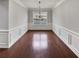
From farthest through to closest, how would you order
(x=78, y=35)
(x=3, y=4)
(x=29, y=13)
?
(x=29, y=13) < (x=3, y=4) < (x=78, y=35)

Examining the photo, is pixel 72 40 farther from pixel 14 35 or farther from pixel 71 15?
pixel 14 35

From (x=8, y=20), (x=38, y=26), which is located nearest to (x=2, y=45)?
(x=8, y=20)

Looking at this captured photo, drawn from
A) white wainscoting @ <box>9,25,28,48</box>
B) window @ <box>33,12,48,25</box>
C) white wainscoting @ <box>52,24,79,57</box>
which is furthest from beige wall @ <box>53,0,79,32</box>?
window @ <box>33,12,48,25</box>

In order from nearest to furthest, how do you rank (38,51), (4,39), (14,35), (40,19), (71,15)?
(38,51) < (71,15) < (4,39) < (14,35) < (40,19)

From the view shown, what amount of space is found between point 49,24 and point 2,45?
894cm

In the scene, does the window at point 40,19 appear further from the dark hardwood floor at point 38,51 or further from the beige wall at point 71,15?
the dark hardwood floor at point 38,51

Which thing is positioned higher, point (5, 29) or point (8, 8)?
point (8, 8)

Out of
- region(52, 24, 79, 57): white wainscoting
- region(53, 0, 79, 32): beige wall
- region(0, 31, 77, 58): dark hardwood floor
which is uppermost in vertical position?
region(53, 0, 79, 32): beige wall

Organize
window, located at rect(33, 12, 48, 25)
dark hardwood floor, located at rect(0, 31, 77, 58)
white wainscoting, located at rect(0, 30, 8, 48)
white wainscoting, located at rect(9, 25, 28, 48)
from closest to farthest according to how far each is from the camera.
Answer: dark hardwood floor, located at rect(0, 31, 77, 58) < white wainscoting, located at rect(0, 30, 8, 48) < white wainscoting, located at rect(9, 25, 28, 48) < window, located at rect(33, 12, 48, 25)

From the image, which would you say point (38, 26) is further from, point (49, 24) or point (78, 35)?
point (78, 35)

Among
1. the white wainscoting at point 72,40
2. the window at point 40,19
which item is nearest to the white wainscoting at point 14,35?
the white wainscoting at point 72,40

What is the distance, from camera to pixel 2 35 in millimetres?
5250

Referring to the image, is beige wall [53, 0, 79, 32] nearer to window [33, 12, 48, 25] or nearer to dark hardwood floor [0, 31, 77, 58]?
dark hardwood floor [0, 31, 77, 58]

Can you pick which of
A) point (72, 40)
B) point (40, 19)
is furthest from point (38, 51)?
point (40, 19)
